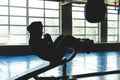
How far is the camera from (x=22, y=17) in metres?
9.59

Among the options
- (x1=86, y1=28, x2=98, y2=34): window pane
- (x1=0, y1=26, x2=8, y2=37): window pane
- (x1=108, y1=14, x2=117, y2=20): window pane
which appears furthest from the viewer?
(x1=108, y1=14, x2=117, y2=20): window pane

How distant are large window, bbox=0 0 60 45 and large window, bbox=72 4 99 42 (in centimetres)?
99

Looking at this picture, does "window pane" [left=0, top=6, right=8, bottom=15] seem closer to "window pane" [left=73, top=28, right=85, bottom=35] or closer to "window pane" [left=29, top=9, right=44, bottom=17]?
"window pane" [left=29, top=9, right=44, bottom=17]

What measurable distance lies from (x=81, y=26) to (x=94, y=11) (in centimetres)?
842

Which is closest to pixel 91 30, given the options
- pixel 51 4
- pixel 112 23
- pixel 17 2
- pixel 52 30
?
pixel 112 23

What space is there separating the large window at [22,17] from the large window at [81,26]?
99 centimetres

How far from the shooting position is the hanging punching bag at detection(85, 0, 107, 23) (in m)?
2.67

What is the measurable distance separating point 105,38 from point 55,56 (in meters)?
9.29

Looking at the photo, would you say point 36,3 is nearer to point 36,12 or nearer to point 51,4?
point 36,12

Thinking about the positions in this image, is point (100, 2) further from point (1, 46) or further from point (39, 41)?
point (1, 46)

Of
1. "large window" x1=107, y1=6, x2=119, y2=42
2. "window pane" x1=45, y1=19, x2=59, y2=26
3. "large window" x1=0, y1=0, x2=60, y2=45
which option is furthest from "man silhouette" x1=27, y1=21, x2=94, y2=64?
"large window" x1=107, y1=6, x2=119, y2=42

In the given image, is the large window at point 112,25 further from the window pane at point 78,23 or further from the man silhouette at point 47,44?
the man silhouette at point 47,44

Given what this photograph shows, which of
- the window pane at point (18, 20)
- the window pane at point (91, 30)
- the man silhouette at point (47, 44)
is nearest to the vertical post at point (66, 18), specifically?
the window pane at point (91, 30)

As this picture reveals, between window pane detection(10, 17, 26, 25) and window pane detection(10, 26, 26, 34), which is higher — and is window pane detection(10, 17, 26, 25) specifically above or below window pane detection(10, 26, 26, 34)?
above
